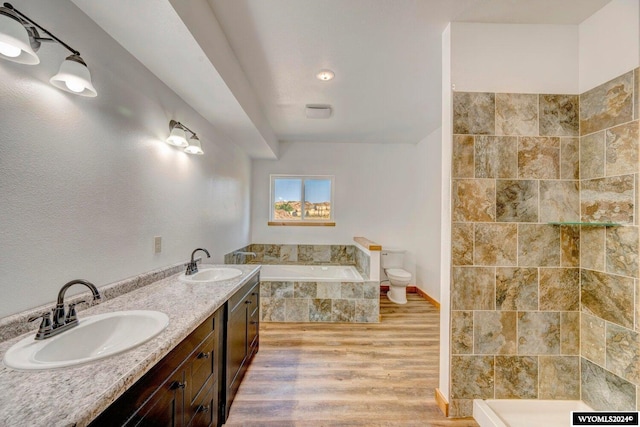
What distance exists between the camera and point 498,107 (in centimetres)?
172

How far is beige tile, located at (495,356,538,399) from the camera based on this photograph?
172cm

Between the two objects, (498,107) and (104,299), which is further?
(498,107)

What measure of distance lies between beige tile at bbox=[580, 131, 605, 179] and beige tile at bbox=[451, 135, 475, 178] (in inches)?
27.4

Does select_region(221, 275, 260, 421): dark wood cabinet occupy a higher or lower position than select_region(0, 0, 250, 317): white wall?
lower

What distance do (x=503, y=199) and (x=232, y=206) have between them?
9.81ft

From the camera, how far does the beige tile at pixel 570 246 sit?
1.72m

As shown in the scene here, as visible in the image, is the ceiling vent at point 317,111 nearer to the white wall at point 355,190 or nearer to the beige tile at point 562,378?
the white wall at point 355,190

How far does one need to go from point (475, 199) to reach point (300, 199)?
3.29 metres

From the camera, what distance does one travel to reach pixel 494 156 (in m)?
1.72

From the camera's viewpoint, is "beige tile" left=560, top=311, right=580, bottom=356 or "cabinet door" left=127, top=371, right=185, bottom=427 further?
"beige tile" left=560, top=311, right=580, bottom=356

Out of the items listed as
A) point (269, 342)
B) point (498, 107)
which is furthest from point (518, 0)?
point (269, 342)

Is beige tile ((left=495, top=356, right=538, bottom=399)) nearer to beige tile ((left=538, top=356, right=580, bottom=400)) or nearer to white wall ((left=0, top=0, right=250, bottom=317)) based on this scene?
beige tile ((left=538, top=356, right=580, bottom=400))

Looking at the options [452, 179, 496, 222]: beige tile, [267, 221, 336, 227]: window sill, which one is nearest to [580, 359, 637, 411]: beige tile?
[452, 179, 496, 222]: beige tile

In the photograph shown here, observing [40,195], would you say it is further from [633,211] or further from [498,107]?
[633,211]
